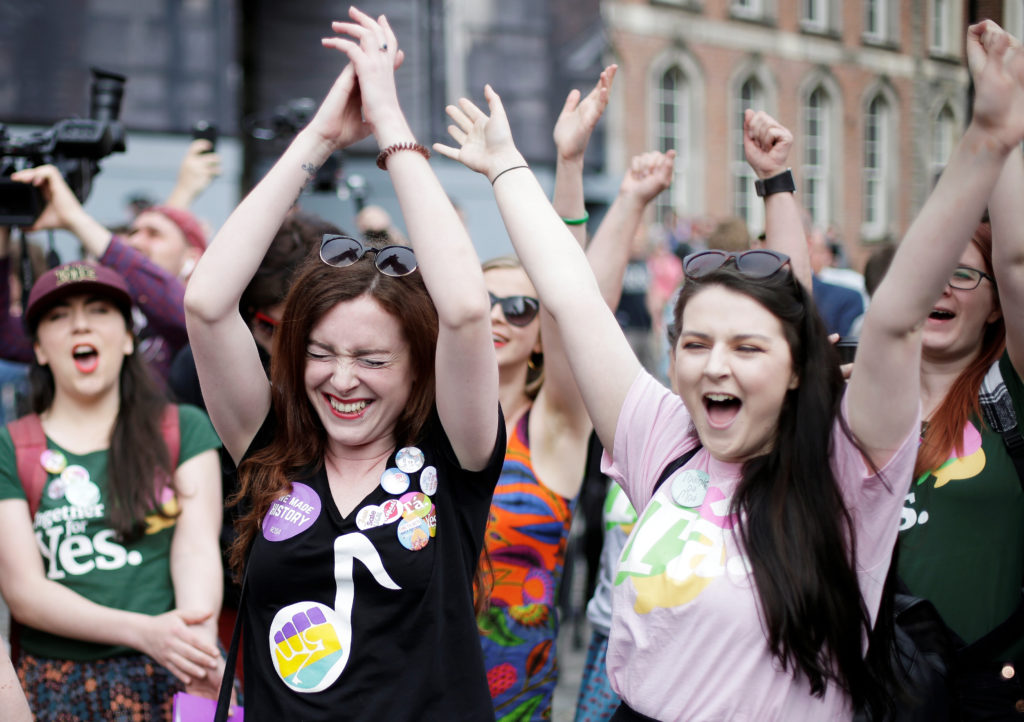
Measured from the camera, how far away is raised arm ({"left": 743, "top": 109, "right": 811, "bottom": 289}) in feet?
8.36

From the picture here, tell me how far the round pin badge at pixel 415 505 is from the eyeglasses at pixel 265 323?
3.69ft

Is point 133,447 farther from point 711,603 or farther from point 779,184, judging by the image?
point 779,184

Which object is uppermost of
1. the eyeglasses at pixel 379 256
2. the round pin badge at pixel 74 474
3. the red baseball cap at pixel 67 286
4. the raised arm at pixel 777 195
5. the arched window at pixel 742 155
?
the arched window at pixel 742 155

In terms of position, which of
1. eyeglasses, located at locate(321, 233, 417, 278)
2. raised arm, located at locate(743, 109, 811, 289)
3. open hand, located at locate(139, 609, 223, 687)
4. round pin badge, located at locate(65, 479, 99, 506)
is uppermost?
raised arm, located at locate(743, 109, 811, 289)

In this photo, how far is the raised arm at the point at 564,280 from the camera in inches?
78.4

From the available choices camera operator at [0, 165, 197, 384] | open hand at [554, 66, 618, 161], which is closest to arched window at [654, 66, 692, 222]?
camera operator at [0, 165, 197, 384]

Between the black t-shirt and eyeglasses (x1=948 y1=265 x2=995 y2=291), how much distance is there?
130 centimetres

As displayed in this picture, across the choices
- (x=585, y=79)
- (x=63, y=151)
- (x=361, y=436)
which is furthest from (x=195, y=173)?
(x=585, y=79)

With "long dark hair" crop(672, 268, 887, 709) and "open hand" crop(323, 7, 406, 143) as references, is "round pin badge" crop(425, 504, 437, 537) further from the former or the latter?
"open hand" crop(323, 7, 406, 143)

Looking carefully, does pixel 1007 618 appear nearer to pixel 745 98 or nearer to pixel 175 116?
pixel 175 116

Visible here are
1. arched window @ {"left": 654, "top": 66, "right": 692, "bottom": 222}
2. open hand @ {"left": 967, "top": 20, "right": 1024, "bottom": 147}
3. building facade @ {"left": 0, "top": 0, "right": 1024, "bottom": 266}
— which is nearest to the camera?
open hand @ {"left": 967, "top": 20, "right": 1024, "bottom": 147}

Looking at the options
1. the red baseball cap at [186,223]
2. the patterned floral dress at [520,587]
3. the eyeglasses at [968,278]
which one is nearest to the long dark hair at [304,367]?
the patterned floral dress at [520,587]

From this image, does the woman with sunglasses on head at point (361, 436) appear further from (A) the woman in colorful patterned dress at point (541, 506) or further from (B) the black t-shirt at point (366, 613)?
(A) the woman in colorful patterned dress at point (541, 506)

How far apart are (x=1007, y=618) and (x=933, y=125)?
991 inches
